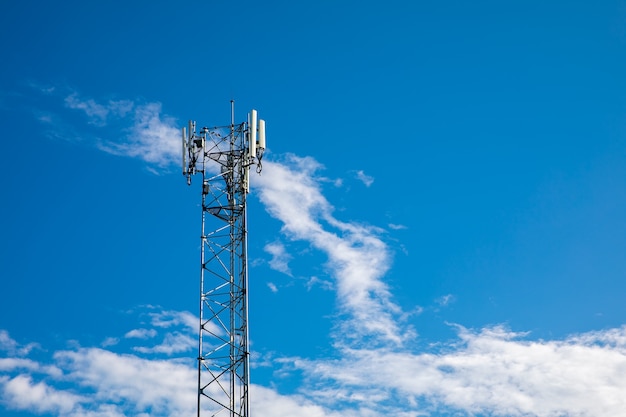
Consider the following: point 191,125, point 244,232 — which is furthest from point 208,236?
point 191,125

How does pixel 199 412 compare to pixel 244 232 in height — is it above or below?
below

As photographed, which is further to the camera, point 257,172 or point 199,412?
point 257,172

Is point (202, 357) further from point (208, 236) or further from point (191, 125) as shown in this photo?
point (191, 125)

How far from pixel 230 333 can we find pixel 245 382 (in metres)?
2.72

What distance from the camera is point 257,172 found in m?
60.0

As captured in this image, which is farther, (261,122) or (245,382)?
(261,122)

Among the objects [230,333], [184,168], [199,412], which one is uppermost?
[184,168]

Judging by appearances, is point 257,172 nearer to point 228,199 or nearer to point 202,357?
point 228,199

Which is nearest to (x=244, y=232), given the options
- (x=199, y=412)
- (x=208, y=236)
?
(x=208, y=236)

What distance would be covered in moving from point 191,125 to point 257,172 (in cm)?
457

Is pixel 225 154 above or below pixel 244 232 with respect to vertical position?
above

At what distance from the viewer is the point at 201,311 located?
185 ft

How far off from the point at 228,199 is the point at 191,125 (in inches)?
187

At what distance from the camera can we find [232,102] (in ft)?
202
